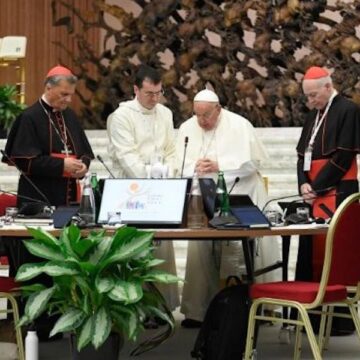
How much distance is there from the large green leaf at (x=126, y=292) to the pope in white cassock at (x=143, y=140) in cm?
251

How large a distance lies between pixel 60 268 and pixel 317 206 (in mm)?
2690

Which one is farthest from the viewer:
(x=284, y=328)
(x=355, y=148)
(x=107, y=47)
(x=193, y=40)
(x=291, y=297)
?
(x=107, y=47)

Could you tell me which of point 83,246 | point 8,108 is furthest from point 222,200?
point 8,108

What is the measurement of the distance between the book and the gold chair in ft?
25.9

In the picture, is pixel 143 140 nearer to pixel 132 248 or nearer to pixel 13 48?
pixel 132 248

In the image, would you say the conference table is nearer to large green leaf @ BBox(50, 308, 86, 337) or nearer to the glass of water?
the glass of water

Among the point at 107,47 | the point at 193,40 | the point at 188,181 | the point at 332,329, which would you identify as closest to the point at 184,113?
the point at 193,40

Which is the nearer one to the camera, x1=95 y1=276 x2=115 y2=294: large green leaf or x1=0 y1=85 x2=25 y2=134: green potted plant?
x1=95 y1=276 x2=115 y2=294: large green leaf

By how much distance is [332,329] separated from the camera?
7.52 meters

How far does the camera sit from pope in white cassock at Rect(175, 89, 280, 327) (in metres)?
7.78

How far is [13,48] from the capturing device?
13.5m

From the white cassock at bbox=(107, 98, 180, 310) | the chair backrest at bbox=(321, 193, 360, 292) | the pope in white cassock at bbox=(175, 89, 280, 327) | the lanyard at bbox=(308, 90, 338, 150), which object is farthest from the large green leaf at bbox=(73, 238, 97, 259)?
the lanyard at bbox=(308, 90, 338, 150)

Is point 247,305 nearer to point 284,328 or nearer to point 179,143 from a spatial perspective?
point 284,328

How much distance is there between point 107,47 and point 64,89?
7945 mm
